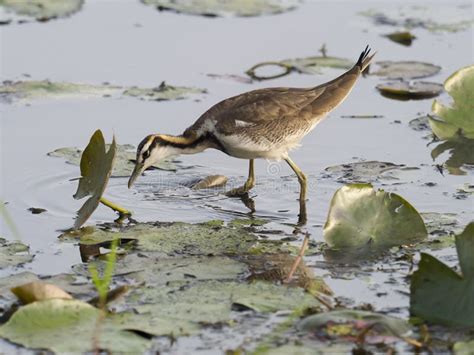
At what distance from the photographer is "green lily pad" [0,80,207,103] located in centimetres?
1336

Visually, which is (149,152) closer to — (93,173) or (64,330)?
(93,173)

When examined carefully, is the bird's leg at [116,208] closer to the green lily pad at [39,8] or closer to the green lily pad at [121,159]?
the green lily pad at [121,159]

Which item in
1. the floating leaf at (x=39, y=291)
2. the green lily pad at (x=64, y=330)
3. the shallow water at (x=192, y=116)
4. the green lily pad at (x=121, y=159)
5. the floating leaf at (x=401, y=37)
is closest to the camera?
the green lily pad at (x=64, y=330)

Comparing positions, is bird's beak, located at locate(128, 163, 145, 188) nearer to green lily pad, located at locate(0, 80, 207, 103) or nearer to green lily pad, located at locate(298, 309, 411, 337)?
green lily pad, located at locate(0, 80, 207, 103)

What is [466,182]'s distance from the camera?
11.2 metres

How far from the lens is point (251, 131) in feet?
35.8

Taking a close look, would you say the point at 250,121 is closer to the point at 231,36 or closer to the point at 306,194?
the point at 306,194

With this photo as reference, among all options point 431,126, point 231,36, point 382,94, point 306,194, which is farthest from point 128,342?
point 231,36

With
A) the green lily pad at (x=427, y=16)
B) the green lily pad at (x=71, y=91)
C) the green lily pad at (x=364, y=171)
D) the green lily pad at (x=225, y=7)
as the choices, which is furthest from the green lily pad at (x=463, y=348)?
the green lily pad at (x=225, y=7)

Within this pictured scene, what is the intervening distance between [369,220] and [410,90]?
4.98 metres

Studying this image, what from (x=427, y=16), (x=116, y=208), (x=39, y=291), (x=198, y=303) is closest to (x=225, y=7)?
(x=427, y=16)

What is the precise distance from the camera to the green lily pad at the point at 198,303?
24.9 feet

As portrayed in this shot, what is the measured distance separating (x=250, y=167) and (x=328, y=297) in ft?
10.6

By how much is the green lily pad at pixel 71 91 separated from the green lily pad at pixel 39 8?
3.13 meters
